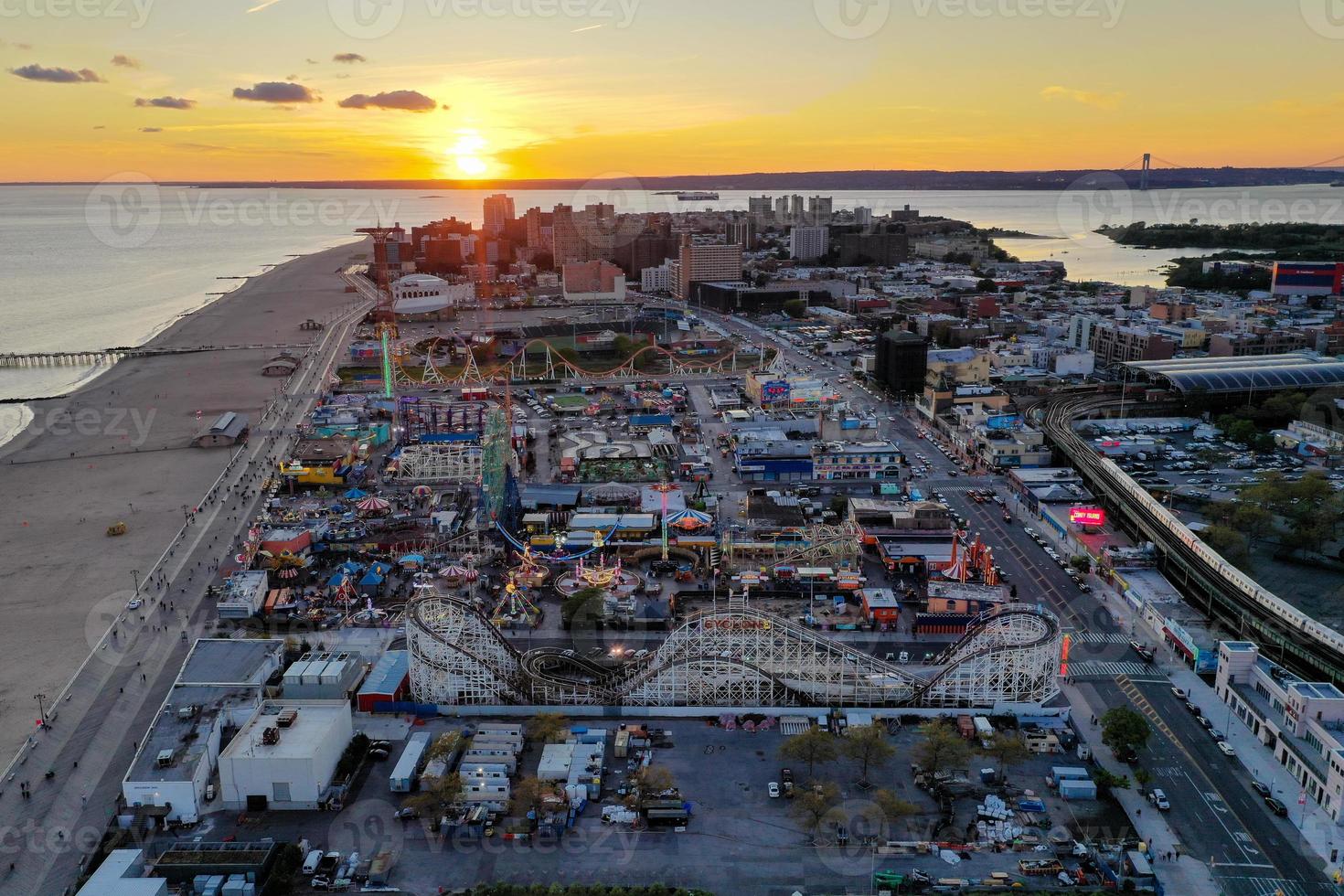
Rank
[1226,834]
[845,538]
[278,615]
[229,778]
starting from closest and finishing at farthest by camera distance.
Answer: [1226,834], [229,778], [278,615], [845,538]

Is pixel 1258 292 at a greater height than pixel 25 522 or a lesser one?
greater

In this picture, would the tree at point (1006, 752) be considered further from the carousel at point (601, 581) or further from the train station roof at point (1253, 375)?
the train station roof at point (1253, 375)

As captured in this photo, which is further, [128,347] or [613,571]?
[128,347]

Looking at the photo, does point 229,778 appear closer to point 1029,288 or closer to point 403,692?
point 403,692

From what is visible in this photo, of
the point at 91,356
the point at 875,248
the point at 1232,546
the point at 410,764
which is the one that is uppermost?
the point at 875,248

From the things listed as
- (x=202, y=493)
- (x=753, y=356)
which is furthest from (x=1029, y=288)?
(x=202, y=493)

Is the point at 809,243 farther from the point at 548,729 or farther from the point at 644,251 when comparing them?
the point at 548,729

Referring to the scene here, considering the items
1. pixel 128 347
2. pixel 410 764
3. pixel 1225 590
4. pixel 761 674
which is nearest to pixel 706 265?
pixel 128 347
